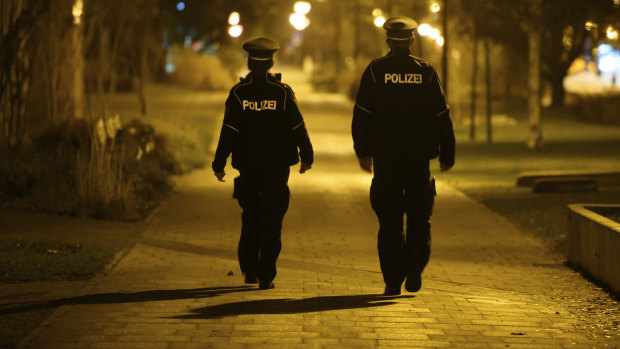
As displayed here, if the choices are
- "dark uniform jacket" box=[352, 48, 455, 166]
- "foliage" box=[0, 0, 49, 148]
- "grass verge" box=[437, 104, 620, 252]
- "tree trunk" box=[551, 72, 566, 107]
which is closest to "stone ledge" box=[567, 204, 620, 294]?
"grass verge" box=[437, 104, 620, 252]

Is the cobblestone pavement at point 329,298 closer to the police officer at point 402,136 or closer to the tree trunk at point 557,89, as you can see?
the police officer at point 402,136

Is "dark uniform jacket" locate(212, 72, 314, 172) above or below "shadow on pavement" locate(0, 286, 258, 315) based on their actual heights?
above

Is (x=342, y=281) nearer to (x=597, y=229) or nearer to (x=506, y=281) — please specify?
(x=506, y=281)

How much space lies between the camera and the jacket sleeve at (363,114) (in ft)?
23.0

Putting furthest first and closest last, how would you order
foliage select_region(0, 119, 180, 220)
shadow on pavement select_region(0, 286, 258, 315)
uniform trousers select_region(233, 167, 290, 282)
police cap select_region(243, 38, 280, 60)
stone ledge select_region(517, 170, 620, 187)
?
stone ledge select_region(517, 170, 620, 187) < foliage select_region(0, 119, 180, 220) < uniform trousers select_region(233, 167, 290, 282) < police cap select_region(243, 38, 280, 60) < shadow on pavement select_region(0, 286, 258, 315)

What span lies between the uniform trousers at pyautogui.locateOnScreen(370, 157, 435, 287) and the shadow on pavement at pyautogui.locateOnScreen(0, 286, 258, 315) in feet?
3.52

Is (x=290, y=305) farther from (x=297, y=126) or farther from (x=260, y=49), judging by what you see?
(x=260, y=49)

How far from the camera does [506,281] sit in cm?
825

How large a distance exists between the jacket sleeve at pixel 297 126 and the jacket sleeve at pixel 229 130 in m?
0.36

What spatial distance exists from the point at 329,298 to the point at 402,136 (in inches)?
50.2

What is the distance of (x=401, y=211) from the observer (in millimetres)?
7176

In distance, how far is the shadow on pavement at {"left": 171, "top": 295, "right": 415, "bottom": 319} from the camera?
6.57 m

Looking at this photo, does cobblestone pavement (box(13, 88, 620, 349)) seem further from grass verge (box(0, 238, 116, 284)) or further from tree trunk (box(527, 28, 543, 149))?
tree trunk (box(527, 28, 543, 149))

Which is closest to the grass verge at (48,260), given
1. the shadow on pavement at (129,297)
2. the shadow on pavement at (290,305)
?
the shadow on pavement at (129,297)
